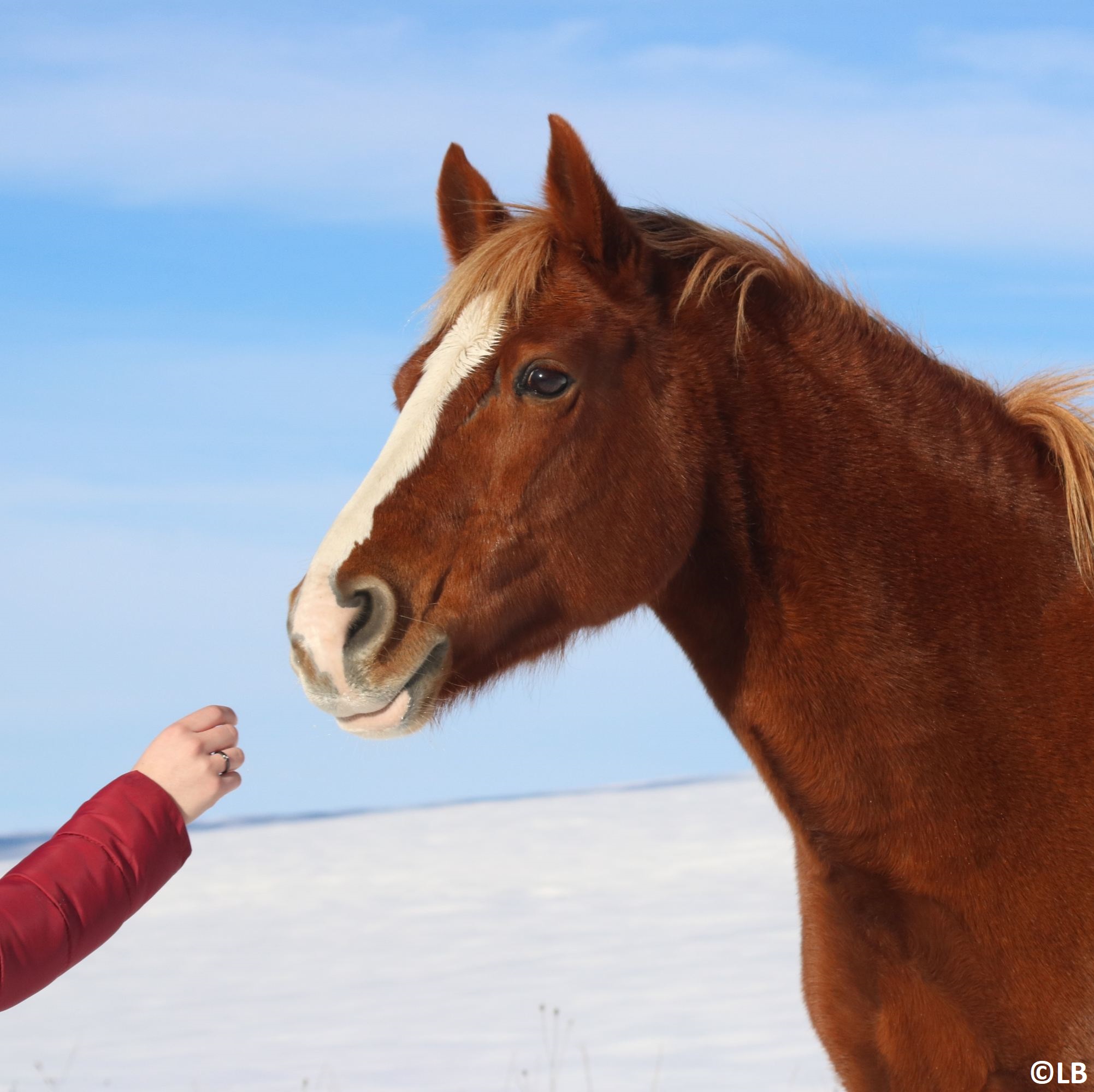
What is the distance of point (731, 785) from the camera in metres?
20.9

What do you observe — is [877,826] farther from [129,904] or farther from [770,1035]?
[770,1035]

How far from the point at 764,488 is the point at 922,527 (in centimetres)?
41

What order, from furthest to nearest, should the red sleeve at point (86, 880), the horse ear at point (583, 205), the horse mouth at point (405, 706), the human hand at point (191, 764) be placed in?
the horse ear at point (583, 205) → the horse mouth at point (405, 706) → the human hand at point (191, 764) → the red sleeve at point (86, 880)

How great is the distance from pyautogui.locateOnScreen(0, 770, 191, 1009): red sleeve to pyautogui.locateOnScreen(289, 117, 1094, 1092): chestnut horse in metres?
0.61

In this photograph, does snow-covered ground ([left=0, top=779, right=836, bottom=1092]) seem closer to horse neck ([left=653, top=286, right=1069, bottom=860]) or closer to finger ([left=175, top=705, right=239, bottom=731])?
horse neck ([left=653, top=286, right=1069, bottom=860])

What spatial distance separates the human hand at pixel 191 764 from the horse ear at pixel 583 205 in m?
1.52

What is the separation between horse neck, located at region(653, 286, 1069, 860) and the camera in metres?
3.09

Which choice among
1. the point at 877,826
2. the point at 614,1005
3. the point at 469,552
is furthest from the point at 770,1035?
the point at 469,552

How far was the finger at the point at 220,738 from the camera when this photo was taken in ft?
8.32

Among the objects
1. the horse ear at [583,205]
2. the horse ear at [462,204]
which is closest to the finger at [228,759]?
the horse ear at [583,205]

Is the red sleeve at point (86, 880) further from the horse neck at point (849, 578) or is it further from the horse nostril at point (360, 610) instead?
the horse neck at point (849, 578)

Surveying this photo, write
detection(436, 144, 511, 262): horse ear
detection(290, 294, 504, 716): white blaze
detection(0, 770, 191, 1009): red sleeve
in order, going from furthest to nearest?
detection(436, 144, 511, 262): horse ear < detection(290, 294, 504, 716): white blaze < detection(0, 770, 191, 1009): red sleeve

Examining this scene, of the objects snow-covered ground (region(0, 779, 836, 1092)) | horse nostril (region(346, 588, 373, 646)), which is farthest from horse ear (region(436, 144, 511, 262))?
snow-covered ground (region(0, 779, 836, 1092))

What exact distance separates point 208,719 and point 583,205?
5.13ft
